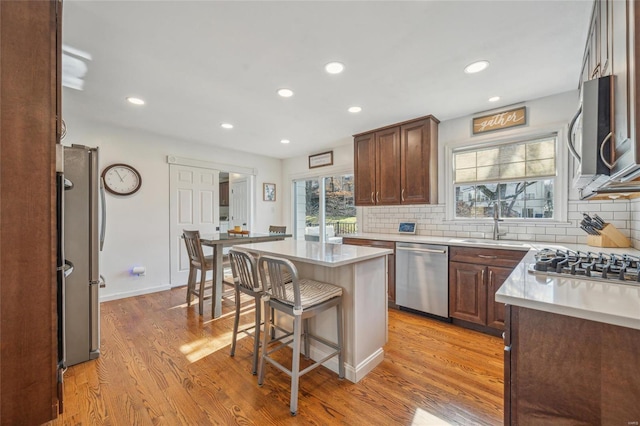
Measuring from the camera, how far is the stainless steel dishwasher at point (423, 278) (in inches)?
115

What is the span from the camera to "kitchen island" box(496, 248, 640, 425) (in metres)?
0.85

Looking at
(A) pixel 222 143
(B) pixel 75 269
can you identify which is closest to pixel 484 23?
(B) pixel 75 269

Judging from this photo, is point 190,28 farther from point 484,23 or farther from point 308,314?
point 308,314

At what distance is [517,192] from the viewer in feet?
10.3

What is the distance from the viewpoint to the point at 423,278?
3.06 m

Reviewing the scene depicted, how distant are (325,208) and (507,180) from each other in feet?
9.74

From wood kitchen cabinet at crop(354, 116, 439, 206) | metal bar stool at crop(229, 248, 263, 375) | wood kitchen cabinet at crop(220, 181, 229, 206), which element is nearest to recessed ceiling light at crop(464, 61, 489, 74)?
wood kitchen cabinet at crop(354, 116, 439, 206)

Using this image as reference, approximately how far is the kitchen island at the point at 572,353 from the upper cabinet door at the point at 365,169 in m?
2.89

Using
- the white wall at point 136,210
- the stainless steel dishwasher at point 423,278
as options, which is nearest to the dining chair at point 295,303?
the stainless steel dishwasher at point 423,278

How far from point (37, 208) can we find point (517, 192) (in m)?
3.99

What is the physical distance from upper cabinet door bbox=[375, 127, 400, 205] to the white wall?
3022mm

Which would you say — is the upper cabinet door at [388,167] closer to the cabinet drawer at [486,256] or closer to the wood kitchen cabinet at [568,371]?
the cabinet drawer at [486,256]

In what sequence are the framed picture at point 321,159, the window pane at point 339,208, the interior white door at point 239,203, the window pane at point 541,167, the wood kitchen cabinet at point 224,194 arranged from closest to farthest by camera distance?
the window pane at point 541,167
the window pane at point 339,208
the framed picture at point 321,159
the interior white door at point 239,203
the wood kitchen cabinet at point 224,194

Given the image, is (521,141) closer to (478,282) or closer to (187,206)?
(478,282)
